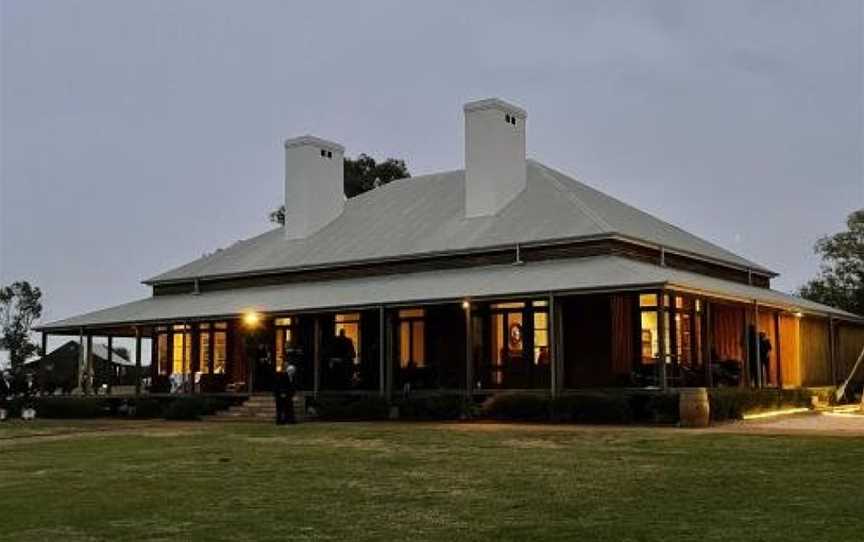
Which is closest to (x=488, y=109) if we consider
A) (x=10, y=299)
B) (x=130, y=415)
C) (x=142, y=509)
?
(x=130, y=415)

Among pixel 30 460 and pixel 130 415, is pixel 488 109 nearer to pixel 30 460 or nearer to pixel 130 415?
pixel 130 415

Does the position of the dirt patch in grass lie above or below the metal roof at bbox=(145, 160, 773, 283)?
below

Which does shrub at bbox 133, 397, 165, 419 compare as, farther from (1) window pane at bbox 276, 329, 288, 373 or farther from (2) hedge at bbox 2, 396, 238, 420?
(1) window pane at bbox 276, 329, 288, 373

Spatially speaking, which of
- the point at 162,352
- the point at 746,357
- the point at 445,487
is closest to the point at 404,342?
the point at 746,357

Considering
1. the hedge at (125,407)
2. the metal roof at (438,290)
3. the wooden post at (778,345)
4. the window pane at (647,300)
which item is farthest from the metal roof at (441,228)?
the hedge at (125,407)

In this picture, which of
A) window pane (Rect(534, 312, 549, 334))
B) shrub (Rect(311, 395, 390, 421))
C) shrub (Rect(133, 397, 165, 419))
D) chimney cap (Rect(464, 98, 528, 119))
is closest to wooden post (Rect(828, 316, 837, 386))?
window pane (Rect(534, 312, 549, 334))

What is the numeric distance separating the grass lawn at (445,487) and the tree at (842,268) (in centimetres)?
2576

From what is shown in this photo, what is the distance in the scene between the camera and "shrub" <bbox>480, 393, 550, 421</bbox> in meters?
20.2

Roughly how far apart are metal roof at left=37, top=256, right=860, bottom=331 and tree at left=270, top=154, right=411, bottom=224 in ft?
52.4

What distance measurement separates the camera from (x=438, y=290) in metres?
23.1

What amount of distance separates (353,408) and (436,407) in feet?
6.82

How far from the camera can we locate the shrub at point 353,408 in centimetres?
2241

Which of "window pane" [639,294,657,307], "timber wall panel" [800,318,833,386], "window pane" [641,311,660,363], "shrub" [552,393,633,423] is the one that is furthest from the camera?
"timber wall panel" [800,318,833,386]

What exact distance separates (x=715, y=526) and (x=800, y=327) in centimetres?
2007
